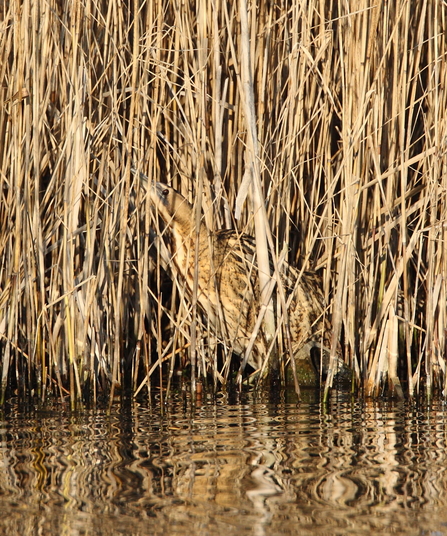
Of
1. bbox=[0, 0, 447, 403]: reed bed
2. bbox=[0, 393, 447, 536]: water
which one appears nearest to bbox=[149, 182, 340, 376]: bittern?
bbox=[0, 0, 447, 403]: reed bed

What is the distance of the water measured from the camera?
Result: 2.29 metres

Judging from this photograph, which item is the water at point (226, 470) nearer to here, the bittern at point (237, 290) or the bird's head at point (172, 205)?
the bittern at point (237, 290)

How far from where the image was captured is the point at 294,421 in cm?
346

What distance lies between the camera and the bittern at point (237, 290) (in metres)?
A: 4.32

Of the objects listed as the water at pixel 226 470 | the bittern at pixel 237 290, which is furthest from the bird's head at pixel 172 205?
the water at pixel 226 470

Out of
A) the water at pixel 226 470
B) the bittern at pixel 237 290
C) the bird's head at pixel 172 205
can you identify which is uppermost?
the bird's head at pixel 172 205

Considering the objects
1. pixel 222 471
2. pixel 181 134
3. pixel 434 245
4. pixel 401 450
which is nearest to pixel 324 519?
pixel 222 471

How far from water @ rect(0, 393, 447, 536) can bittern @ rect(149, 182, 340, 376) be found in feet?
2.24

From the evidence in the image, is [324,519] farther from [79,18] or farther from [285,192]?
[79,18]

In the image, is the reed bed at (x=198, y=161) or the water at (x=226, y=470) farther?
the reed bed at (x=198, y=161)

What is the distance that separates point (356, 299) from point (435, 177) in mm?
726

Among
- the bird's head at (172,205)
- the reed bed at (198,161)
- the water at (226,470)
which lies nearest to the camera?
the water at (226,470)

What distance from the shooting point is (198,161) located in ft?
12.3

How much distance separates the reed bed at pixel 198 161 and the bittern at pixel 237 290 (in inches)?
5.4
